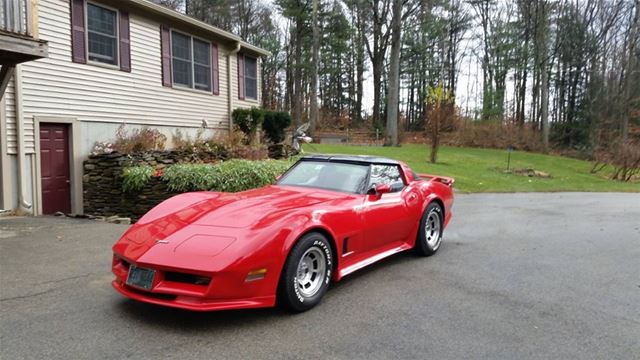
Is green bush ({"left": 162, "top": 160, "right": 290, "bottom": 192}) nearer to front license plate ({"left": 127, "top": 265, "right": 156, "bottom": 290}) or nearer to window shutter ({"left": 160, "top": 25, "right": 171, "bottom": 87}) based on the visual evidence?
window shutter ({"left": 160, "top": 25, "right": 171, "bottom": 87})

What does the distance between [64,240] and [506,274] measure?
5.91 metres

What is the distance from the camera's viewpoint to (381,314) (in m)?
3.90

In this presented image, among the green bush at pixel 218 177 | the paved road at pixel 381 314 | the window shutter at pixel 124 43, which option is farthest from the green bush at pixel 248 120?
the paved road at pixel 381 314

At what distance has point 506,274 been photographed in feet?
17.2

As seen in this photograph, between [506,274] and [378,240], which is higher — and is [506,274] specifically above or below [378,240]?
below

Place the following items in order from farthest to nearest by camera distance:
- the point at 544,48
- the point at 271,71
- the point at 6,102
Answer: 1. the point at 271,71
2. the point at 544,48
3. the point at 6,102

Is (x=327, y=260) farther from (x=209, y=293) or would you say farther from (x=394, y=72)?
(x=394, y=72)

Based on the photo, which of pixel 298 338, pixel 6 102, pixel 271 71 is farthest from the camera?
pixel 271 71

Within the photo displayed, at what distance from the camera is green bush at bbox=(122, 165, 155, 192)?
32.9 ft

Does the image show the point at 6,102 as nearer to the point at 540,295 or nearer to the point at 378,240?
the point at 378,240

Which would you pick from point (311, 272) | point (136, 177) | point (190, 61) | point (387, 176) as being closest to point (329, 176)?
point (387, 176)

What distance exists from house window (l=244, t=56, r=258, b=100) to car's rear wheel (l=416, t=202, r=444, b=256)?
41.3 ft

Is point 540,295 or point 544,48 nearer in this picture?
point 540,295

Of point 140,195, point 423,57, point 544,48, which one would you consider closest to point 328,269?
→ point 140,195
